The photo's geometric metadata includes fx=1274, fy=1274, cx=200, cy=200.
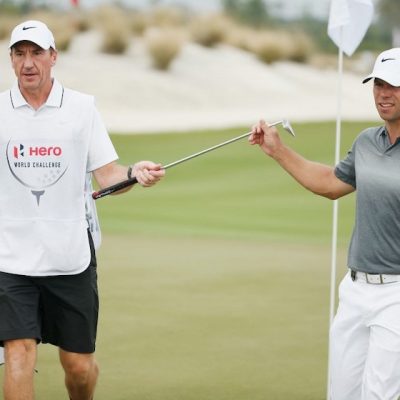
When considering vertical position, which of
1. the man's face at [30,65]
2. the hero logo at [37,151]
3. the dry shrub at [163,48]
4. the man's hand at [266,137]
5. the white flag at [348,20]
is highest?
the dry shrub at [163,48]

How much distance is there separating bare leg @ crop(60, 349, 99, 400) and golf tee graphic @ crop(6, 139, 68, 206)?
2.89 feet

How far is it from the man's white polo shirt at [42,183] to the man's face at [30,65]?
0.22 ft

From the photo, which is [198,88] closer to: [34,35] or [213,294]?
[213,294]

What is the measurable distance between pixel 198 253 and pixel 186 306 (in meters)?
3.17

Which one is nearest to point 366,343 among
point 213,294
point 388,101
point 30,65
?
point 388,101

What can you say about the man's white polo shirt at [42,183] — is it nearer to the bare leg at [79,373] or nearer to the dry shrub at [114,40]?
the bare leg at [79,373]

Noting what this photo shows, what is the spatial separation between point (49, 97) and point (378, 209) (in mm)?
1653

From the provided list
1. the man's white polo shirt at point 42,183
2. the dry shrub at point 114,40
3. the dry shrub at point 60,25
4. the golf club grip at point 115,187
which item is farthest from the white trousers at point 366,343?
the dry shrub at point 114,40

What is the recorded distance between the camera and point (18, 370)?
19.6ft

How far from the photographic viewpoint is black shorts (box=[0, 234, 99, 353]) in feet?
20.0

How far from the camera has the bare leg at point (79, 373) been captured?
21.0 feet

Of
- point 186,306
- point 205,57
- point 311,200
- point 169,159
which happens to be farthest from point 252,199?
point 205,57

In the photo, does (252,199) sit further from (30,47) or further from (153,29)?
(153,29)

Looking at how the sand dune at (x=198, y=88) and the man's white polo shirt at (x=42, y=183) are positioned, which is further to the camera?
the sand dune at (x=198, y=88)
